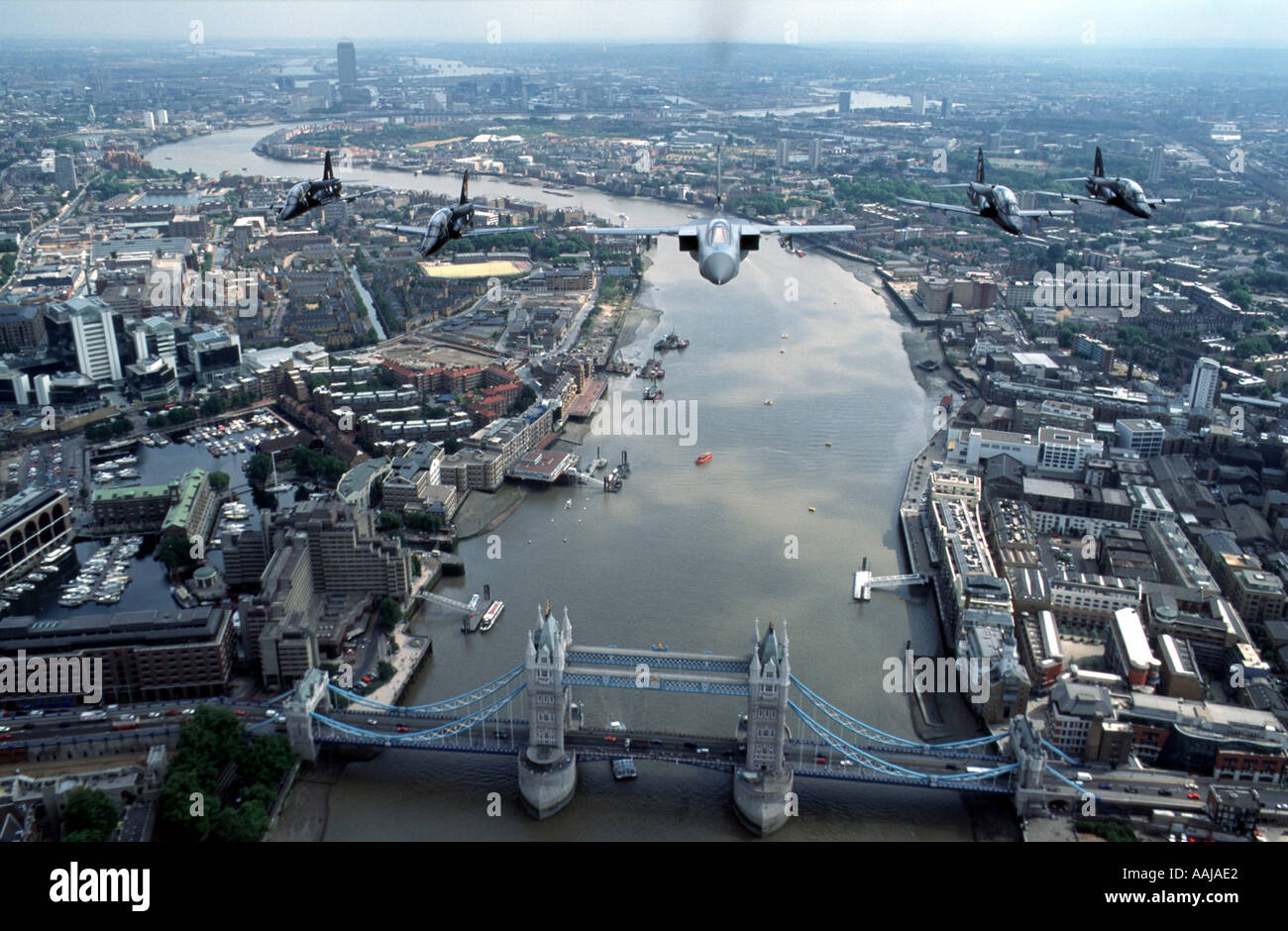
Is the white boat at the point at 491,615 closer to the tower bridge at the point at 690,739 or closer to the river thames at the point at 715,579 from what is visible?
the river thames at the point at 715,579

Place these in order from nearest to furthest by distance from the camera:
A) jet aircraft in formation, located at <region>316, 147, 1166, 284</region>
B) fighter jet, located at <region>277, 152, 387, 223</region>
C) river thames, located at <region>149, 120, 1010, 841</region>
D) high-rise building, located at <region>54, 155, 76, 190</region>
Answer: jet aircraft in formation, located at <region>316, 147, 1166, 284</region>, fighter jet, located at <region>277, 152, 387, 223</region>, river thames, located at <region>149, 120, 1010, 841</region>, high-rise building, located at <region>54, 155, 76, 190</region>

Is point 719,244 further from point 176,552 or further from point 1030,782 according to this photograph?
point 176,552

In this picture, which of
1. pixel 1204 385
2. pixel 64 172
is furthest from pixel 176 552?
pixel 64 172

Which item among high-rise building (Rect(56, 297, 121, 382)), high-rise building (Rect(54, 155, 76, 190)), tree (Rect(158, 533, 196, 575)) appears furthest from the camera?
high-rise building (Rect(54, 155, 76, 190))

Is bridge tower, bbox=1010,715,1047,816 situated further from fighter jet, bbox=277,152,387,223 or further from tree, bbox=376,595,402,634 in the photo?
fighter jet, bbox=277,152,387,223

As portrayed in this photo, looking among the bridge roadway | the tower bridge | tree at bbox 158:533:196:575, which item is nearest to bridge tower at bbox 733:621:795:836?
the tower bridge
